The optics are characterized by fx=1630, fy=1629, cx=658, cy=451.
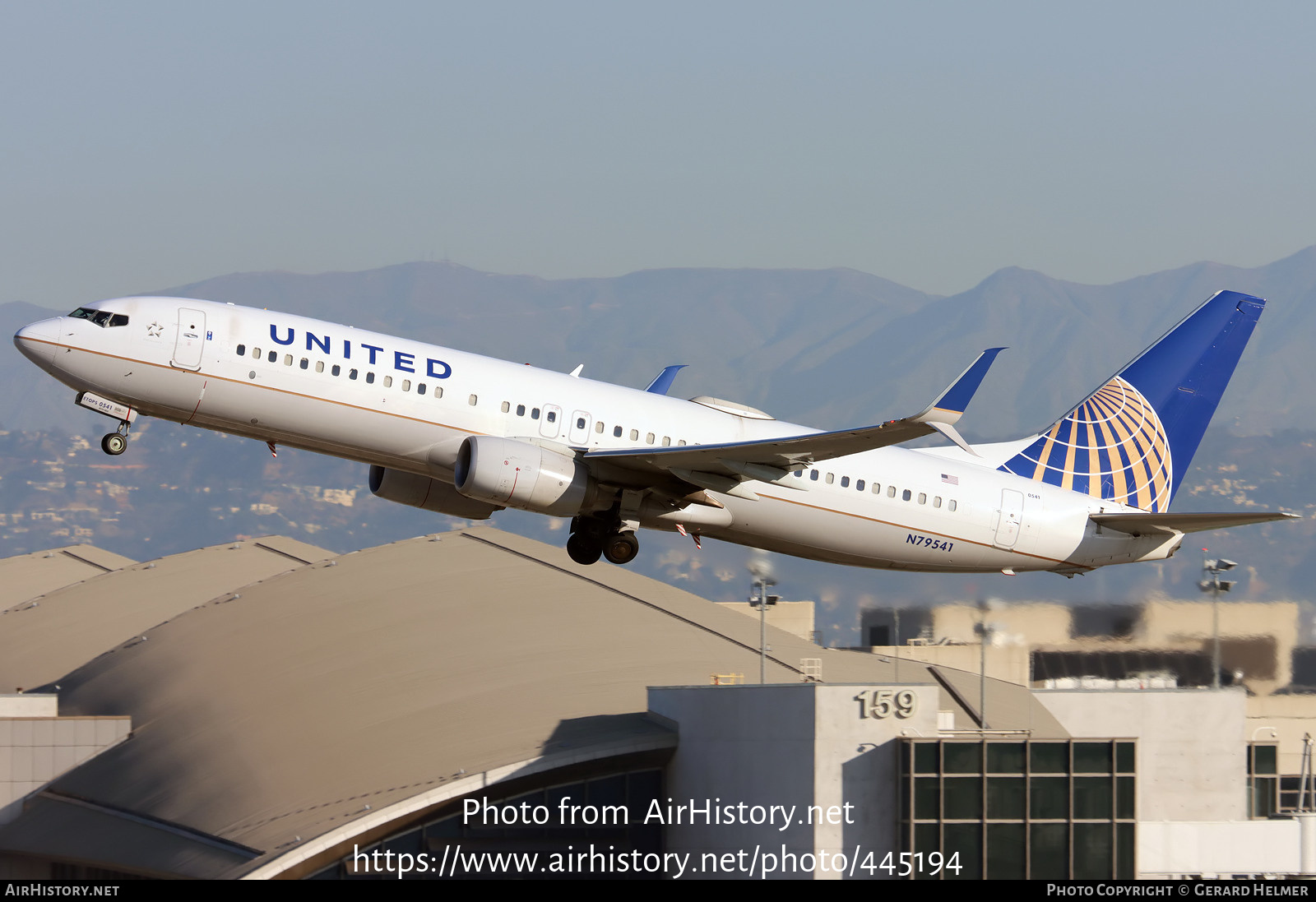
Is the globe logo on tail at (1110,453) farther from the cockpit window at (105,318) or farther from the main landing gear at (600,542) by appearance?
the cockpit window at (105,318)

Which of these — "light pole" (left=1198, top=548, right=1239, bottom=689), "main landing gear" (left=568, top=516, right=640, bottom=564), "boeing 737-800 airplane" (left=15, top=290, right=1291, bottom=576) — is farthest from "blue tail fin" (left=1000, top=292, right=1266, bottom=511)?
"main landing gear" (left=568, top=516, right=640, bottom=564)

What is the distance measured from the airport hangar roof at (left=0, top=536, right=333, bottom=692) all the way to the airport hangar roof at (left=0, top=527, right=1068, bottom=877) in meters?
10.4

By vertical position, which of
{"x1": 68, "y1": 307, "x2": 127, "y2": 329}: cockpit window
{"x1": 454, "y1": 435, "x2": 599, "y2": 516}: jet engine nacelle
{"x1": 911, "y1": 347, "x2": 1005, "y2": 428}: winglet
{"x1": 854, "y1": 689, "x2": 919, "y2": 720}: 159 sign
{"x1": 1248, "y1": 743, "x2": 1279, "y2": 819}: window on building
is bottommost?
{"x1": 1248, "y1": 743, "x2": 1279, "y2": 819}: window on building

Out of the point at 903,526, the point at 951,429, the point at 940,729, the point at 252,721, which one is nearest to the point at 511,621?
the point at 252,721

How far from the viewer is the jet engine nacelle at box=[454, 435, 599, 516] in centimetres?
3447

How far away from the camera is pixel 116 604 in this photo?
93.6 metres

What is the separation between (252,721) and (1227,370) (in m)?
38.8

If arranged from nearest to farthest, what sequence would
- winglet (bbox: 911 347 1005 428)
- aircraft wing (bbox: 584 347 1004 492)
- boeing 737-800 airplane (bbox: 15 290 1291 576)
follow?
winglet (bbox: 911 347 1005 428) → aircraft wing (bbox: 584 347 1004 492) → boeing 737-800 airplane (bbox: 15 290 1291 576)

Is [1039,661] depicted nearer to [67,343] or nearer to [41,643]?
[67,343]

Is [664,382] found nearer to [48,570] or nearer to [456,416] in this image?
[456,416]

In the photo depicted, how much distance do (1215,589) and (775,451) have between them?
Result: 1018 inches

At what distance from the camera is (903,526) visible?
128 ft

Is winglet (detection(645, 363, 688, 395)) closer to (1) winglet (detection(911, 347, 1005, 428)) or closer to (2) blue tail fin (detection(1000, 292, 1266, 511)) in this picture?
(2) blue tail fin (detection(1000, 292, 1266, 511))
